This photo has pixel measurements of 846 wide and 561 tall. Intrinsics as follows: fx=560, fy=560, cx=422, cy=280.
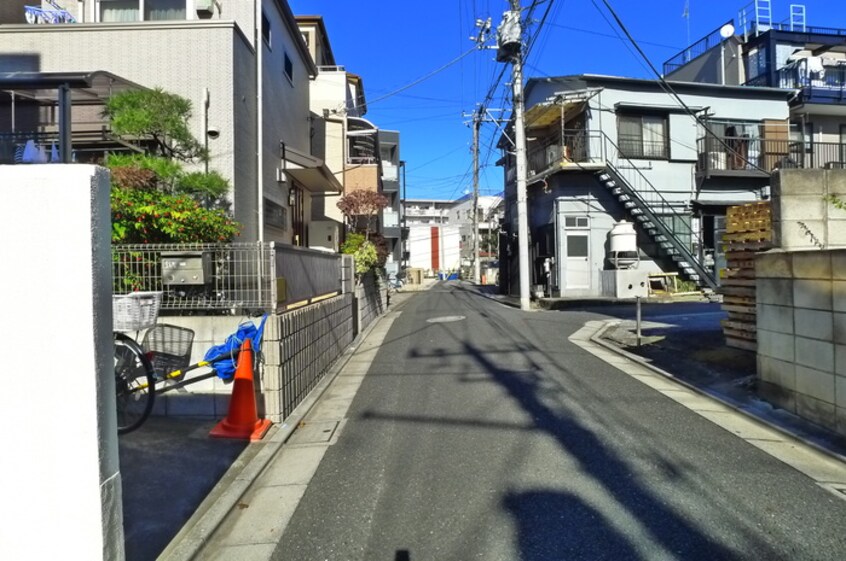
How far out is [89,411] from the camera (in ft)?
8.02

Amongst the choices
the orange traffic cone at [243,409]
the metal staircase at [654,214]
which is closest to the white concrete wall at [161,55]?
the orange traffic cone at [243,409]

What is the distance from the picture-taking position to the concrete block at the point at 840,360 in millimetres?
4770

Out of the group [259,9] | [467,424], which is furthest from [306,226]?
[467,424]

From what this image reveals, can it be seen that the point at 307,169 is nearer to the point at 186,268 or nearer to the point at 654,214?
the point at 186,268

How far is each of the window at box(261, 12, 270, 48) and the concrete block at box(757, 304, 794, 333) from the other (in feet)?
33.6

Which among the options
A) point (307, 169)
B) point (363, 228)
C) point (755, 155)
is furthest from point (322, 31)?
point (755, 155)

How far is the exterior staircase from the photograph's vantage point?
19.7 m

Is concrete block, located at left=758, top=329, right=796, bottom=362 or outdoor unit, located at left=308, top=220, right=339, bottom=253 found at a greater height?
outdoor unit, located at left=308, top=220, right=339, bottom=253

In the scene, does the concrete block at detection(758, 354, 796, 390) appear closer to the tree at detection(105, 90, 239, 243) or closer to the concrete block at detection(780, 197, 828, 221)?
the concrete block at detection(780, 197, 828, 221)

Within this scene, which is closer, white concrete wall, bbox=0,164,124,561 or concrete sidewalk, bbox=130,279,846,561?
white concrete wall, bbox=0,164,124,561

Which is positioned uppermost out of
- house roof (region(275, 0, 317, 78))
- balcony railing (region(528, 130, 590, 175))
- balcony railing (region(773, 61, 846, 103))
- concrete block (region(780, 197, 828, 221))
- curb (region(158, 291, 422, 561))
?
balcony railing (region(773, 61, 846, 103))

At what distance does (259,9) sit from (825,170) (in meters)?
9.96

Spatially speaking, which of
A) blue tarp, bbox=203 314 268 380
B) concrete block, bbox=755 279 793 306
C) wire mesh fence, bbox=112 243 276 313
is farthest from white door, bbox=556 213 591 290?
blue tarp, bbox=203 314 268 380

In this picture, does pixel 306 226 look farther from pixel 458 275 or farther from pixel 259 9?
pixel 458 275
